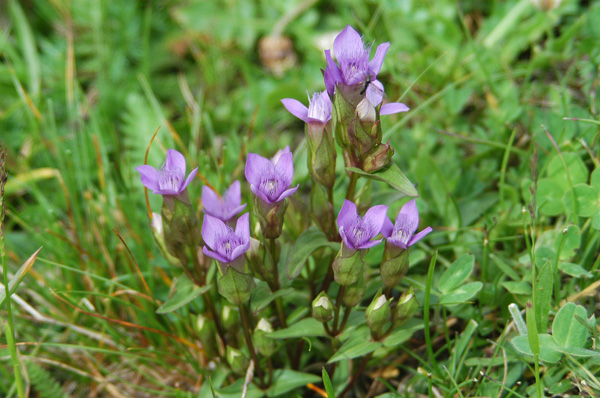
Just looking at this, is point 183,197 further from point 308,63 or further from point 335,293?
point 308,63

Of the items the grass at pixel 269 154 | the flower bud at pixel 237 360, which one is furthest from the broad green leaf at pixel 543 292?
the flower bud at pixel 237 360

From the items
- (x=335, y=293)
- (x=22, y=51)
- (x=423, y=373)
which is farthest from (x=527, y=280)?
(x=22, y=51)

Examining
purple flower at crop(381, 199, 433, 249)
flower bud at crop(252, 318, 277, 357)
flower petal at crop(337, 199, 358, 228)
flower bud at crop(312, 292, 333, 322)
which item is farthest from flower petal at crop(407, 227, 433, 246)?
flower bud at crop(252, 318, 277, 357)

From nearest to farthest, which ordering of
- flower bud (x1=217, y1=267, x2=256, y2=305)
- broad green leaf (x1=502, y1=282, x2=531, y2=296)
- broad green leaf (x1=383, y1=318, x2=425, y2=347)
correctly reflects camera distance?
flower bud (x1=217, y1=267, x2=256, y2=305)
broad green leaf (x1=383, y1=318, x2=425, y2=347)
broad green leaf (x1=502, y1=282, x2=531, y2=296)

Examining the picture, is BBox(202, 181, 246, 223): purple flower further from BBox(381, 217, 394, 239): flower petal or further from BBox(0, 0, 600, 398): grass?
BBox(381, 217, 394, 239): flower petal

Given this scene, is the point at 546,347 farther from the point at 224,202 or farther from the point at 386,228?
the point at 224,202

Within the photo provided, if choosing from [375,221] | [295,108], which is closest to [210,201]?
[295,108]
